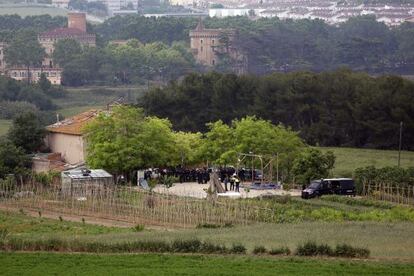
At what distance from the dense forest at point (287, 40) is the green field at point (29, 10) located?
39.2 ft

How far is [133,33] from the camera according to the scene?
141875 millimetres

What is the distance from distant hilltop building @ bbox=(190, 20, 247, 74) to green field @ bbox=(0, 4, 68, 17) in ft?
118

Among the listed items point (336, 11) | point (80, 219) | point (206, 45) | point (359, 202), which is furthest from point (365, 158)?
point (336, 11)

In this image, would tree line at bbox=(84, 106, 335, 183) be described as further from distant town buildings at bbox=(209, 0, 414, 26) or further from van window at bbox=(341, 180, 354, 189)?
distant town buildings at bbox=(209, 0, 414, 26)

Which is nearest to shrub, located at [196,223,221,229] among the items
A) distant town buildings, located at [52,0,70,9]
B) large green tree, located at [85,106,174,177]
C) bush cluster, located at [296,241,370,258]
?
bush cluster, located at [296,241,370,258]

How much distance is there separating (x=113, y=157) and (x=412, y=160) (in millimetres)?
15425

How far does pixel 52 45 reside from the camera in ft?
424

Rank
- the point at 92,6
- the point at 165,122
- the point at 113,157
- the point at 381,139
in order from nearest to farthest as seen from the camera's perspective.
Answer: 1. the point at 113,157
2. the point at 165,122
3. the point at 381,139
4. the point at 92,6

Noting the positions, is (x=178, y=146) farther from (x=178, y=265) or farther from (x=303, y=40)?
(x=303, y=40)

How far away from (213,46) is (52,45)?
15.5 metres

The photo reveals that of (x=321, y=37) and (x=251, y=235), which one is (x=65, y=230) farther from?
(x=321, y=37)

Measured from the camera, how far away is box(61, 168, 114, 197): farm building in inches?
1529

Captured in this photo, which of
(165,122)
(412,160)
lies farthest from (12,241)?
(412,160)

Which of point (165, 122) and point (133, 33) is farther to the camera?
point (133, 33)
